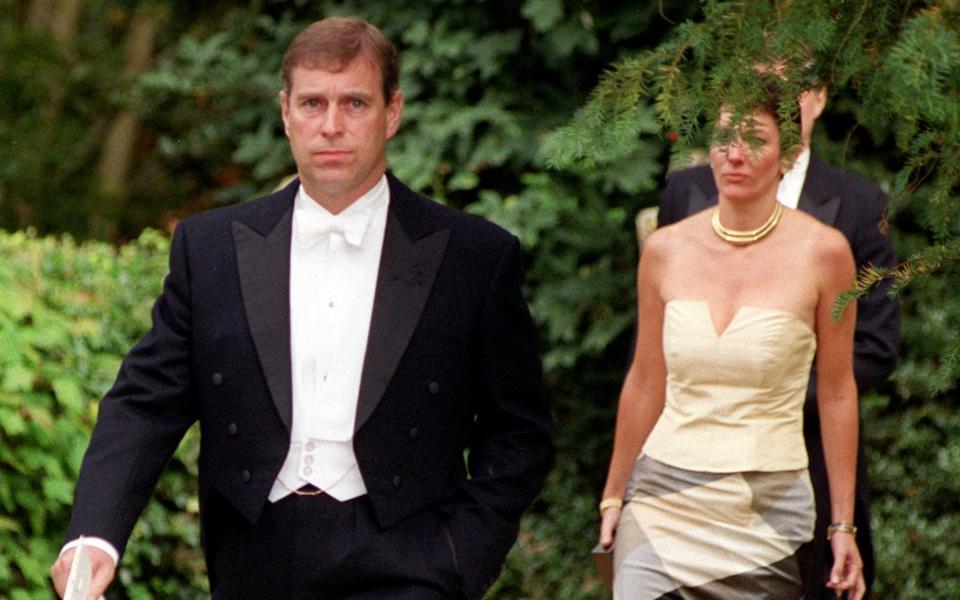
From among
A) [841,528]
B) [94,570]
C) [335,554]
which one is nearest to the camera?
[94,570]

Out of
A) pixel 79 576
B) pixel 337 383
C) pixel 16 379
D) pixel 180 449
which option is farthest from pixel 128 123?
pixel 79 576

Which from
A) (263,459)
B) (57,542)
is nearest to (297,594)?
(263,459)

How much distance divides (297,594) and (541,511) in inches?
193

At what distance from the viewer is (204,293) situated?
188 inches

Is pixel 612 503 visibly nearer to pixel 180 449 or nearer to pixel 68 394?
pixel 68 394

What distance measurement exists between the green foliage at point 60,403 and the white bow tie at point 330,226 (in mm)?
2123

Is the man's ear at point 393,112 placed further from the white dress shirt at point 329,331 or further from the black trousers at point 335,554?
the black trousers at point 335,554

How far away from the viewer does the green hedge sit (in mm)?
6715

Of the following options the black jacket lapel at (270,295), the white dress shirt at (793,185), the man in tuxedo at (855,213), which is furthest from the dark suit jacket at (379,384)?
the white dress shirt at (793,185)

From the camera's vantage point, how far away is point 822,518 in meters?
5.57

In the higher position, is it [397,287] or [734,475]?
[397,287]

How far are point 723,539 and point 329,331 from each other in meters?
1.33

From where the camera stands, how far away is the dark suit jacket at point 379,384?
461 cm

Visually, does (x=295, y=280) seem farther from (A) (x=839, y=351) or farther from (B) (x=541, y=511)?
(B) (x=541, y=511)
